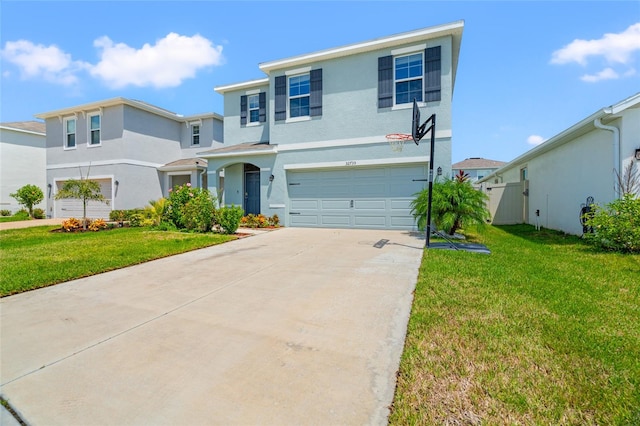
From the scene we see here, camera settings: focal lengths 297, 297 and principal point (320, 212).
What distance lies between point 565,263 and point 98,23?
14610mm

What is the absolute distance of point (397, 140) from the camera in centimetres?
1041

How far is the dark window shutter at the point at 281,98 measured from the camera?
39.8 feet

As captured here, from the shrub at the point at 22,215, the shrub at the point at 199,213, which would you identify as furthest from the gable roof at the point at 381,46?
the shrub at the point at 22,215

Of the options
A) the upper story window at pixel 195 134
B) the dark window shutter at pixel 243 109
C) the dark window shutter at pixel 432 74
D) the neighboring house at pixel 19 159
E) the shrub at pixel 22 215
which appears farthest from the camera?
the neighboring house at pixel 19 159

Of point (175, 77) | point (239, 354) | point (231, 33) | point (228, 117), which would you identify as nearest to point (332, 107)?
point (231, 33)

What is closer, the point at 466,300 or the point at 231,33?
the point at 466,300

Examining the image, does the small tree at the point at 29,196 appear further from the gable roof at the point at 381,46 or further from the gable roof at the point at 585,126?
the gable roof at the point at 585,126

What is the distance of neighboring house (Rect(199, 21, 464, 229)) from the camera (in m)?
10.0

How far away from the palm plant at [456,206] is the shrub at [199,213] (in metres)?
6.78

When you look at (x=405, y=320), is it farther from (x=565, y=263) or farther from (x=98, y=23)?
(x=98, y=23)

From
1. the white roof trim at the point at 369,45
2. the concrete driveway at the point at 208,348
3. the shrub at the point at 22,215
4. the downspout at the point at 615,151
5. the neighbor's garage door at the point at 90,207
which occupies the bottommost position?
the concrete driveway at the point at 208,348

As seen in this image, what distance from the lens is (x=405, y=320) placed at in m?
3.15

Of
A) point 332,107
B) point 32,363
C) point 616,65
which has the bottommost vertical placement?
point 32,363

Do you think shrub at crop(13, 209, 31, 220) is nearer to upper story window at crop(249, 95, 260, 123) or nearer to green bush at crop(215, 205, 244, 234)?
upper story window at crop(249, 95, 260, 123)
